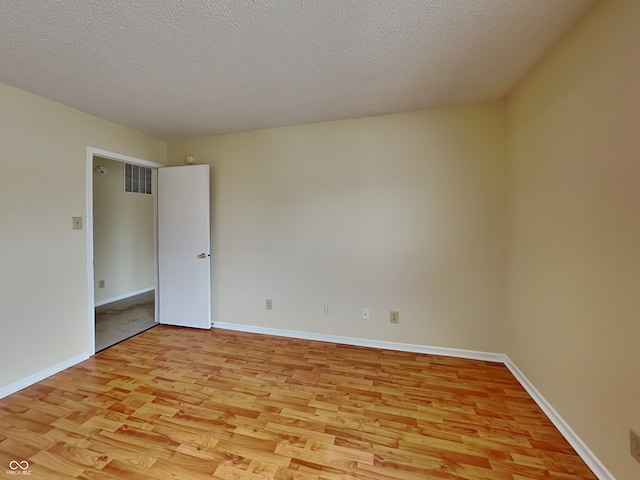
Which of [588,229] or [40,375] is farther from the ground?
[588,229]

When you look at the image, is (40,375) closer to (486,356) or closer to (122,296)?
(122,296)

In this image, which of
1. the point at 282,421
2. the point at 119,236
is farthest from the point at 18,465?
the point at 119,236

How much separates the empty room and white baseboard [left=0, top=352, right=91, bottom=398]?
12 millimetres

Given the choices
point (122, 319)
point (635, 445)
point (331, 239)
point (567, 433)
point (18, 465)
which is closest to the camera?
point (635, 445)

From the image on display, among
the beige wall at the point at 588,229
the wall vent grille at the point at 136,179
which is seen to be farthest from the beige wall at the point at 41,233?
the beige wall at the point at 588,229

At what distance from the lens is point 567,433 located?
1.54 metres

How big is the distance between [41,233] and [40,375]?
3.82 feet

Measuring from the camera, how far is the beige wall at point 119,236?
412 centimetres

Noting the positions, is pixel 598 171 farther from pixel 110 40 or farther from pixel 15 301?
pixel 15 301

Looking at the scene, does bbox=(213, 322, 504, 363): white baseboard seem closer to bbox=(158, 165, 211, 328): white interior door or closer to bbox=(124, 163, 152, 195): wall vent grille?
bbox=(158, 165, 211, 328): white interior door

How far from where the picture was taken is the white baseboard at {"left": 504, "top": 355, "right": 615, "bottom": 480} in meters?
1.31

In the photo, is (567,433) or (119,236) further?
(119,236)

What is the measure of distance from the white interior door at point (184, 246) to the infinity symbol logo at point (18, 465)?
6.00 feet

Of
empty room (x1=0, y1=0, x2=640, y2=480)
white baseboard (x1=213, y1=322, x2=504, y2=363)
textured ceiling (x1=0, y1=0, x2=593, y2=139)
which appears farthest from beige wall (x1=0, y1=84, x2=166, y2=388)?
white baseboard (x1=213, y1=322, x2=504, y2=363)
